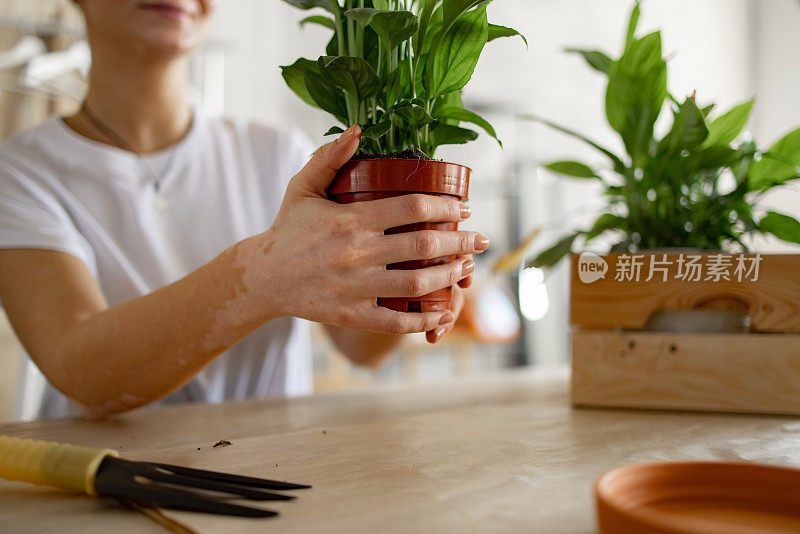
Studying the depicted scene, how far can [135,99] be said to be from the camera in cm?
113

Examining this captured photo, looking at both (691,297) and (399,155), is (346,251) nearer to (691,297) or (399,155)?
(399,155)

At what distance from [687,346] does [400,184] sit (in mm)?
468

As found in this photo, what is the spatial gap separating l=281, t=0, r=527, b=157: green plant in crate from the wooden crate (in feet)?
1.07

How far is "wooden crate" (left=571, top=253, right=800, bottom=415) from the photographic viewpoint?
77 cm

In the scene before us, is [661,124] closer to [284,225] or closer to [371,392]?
[371,392]

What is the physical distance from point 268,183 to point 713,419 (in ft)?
3.04

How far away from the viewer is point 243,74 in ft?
11.2

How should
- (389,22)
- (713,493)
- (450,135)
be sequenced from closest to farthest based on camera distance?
(713,493)
(389,22)
(450,135)

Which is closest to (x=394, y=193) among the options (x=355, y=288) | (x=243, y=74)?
(x=355, y=288)

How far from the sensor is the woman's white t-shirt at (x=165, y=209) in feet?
3.51

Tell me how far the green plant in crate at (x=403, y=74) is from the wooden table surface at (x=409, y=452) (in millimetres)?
301

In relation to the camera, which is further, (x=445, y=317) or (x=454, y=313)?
(x=454, y=313)

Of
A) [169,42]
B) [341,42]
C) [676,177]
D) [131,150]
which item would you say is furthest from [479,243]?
[131,150]

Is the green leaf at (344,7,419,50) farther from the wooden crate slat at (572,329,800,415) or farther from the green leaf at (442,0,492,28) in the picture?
the wooden crate slat at (572,329,800,415)
